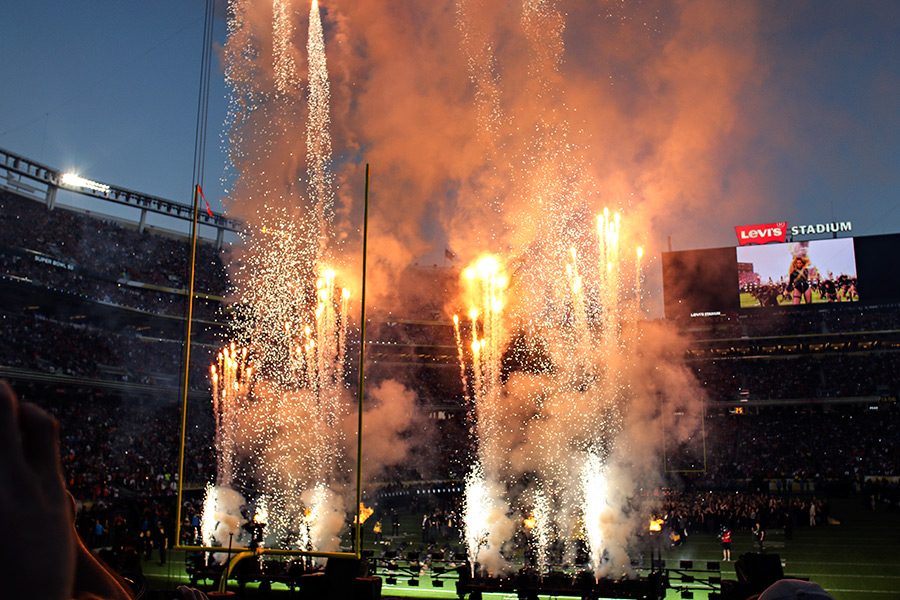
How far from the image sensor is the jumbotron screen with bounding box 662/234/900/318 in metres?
33.7

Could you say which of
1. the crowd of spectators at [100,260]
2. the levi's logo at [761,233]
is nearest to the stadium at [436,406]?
the crowd of spectators at [100,260]

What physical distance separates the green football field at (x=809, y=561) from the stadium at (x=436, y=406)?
100 millimetres

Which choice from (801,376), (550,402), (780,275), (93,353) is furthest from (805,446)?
(93,353)

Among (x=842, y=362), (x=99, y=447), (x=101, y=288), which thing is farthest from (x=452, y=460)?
(x=842, y=362)

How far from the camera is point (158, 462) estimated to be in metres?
25.2

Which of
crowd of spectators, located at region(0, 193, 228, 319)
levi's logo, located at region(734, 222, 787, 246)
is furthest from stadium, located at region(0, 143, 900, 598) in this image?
levi's logo, located at region(734, 222, 787, 246)

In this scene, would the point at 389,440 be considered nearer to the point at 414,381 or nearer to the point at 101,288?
the point at 414,381

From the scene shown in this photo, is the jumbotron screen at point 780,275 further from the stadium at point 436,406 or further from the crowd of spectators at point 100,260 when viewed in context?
the crowd of spectators at point 100,260

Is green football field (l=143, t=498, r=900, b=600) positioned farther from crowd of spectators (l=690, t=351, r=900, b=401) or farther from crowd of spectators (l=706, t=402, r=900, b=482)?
crowd of spectators (l=690, t=351, r=900, b=401)

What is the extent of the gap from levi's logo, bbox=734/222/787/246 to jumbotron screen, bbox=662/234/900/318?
5.50ft

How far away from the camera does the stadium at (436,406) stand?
56.3 ft

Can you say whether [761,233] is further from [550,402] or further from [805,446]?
[550,402]

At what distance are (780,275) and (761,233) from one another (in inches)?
120

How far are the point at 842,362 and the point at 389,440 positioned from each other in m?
24.4
